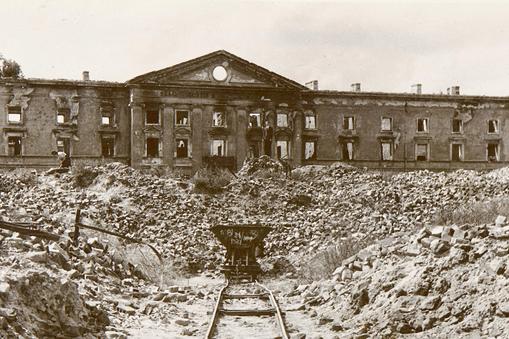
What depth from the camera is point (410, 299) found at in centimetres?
1008

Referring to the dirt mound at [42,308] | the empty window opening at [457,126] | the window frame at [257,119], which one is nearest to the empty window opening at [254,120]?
the window frame at [257,119]

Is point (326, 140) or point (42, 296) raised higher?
point (326, 140)

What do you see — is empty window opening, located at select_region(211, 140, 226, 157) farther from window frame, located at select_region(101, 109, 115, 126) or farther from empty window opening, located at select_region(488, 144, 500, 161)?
empty window opening, located at select_region(488, 144, 500, 161)

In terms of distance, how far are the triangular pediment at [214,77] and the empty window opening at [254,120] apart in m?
2.00

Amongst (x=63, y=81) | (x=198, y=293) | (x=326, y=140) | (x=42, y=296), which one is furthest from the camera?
(x=326, y=140)

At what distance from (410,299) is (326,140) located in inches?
1389

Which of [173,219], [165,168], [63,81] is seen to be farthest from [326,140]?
[173,219]

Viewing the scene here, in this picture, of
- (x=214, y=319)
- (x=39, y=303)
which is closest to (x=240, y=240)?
(x=214, y=319)

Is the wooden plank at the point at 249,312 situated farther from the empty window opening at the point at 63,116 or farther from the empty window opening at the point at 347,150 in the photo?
the empty window opening at the point at 347,150

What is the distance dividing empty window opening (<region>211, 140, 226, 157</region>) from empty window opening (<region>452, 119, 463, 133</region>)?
53.5ft

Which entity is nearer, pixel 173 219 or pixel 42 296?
pixel 42 296

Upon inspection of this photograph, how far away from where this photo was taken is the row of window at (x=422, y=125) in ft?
150

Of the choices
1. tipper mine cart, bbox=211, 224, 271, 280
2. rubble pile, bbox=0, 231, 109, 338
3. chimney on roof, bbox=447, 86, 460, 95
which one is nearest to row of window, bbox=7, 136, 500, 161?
chimney on roof, bbox=447, 86, 460, 95

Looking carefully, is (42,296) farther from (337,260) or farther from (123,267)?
(337,260)
